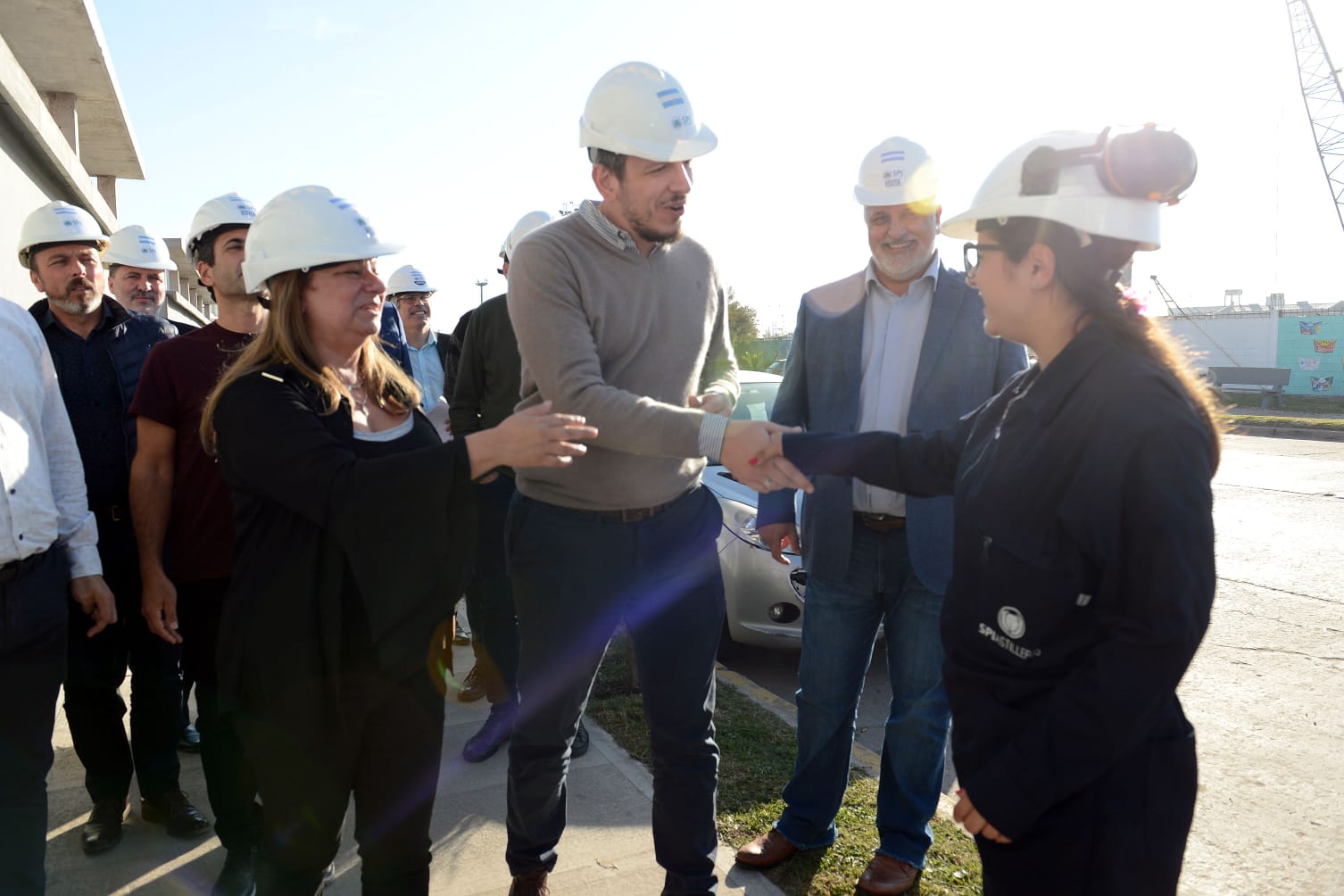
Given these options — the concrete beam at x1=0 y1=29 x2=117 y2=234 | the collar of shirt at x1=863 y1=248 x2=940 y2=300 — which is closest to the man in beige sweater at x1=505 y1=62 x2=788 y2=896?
the collar of shirt at x1=863 y1=248 x2=940 y2=300

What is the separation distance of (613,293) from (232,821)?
2.23 m

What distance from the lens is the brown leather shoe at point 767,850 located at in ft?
10.6

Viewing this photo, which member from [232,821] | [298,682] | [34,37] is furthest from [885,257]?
[34,37]

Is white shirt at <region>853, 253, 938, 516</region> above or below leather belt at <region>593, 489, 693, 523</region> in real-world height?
above

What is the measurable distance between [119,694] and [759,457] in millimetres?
2742

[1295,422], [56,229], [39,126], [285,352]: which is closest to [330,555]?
[285,352]

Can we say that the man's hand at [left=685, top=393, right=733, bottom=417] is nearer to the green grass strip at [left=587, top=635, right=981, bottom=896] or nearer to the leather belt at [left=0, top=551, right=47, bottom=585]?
the green grass strip at [left=587, top=635, right=981, bottom=896]

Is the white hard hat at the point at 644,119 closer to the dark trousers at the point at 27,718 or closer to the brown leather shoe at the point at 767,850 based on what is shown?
the dark trousers at the point at 27,718

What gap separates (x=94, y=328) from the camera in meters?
3.77

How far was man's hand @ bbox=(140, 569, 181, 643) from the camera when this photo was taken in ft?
10.6

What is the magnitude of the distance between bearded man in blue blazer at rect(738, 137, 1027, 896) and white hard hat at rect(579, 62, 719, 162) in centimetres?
94

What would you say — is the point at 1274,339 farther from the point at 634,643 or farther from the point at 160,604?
the point at 160,604

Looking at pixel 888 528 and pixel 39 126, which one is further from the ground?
pixel 39 126

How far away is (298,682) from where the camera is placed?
2.14 m
